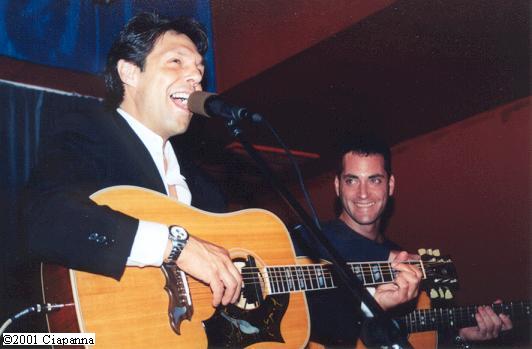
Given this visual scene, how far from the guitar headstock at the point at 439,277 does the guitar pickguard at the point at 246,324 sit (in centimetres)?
75

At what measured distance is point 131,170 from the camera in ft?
5.14

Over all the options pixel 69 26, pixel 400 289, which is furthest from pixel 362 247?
pixel 69 26

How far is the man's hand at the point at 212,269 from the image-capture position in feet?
4.32

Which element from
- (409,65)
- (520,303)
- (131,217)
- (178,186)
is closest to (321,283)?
(178,186)

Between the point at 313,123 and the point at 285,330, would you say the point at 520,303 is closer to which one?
the point at 285,330

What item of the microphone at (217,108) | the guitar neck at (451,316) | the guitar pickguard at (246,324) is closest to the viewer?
the microphone at (217,108)

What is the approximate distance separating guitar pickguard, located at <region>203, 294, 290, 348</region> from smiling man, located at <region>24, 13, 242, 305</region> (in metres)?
0.08

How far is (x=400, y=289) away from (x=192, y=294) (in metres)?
0.88

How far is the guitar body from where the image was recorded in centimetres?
120

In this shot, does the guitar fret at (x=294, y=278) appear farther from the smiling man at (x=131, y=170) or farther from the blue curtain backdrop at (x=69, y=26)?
the blue curtain backdrop at (x=69, y=26)

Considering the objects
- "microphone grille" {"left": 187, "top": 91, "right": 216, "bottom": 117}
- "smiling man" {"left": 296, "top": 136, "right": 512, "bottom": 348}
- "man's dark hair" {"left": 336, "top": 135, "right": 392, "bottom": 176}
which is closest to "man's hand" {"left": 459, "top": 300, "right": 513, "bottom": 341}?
"smiling man" {"left": 296, "top": 136, "right": 512, "bottom": 348}

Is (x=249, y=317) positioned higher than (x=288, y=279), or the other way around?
(x=288, y=279)

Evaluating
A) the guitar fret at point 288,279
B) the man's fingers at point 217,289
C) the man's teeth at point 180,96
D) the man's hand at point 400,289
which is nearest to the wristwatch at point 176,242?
the man's fingers at point 217,289

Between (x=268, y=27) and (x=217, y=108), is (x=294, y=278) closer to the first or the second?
(x=217, y=108)
